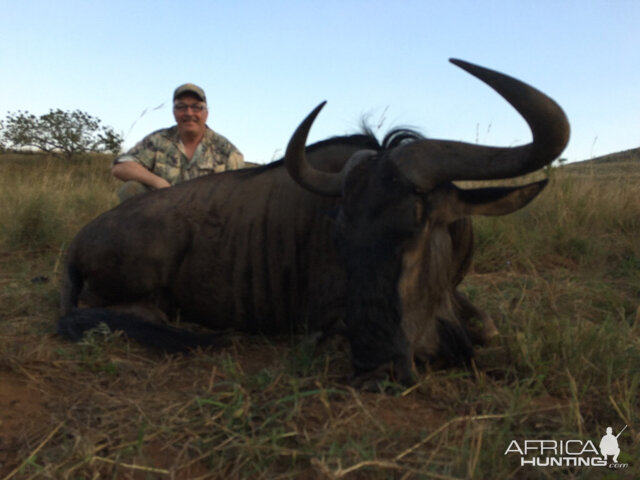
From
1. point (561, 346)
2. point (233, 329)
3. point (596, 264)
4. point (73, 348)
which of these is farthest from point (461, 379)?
point (596, 264)

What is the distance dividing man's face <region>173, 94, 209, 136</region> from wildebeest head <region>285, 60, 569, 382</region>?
2.85 meters

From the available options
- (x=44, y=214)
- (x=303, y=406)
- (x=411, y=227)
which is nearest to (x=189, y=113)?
(x=44, y=214)

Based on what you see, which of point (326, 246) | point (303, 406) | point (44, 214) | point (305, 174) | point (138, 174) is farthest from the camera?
point (44, 214)

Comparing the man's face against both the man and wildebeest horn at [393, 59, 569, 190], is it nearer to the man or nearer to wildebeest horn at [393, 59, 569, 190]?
the man

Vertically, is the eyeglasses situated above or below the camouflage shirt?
above

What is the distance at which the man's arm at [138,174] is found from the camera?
4.61 metres

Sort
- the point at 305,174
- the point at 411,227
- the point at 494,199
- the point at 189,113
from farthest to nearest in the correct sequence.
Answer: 1. the point at 189,113
2. the point at 305,174
3. the point at 494,199
4. the point at 411,227

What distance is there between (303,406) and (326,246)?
3.51ft

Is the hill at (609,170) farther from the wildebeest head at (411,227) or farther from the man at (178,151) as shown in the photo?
the wildebeest head at (411,227)

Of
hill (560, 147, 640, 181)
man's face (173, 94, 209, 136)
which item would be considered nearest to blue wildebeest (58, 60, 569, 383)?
man's face (173, 94, 209, 136)

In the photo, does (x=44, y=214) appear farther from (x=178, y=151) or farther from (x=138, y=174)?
(x=178, y=151)

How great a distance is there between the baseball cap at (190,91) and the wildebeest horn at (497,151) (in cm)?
318

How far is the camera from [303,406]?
188 centimetres

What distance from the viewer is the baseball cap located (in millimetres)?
4867
